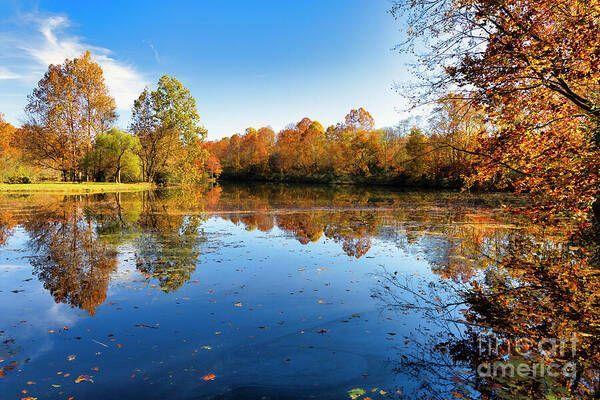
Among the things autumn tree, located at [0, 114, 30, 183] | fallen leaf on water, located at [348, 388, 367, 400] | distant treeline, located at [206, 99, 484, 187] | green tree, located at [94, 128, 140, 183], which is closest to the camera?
fallen leaf on water, located at [348, 388, 367, 400]

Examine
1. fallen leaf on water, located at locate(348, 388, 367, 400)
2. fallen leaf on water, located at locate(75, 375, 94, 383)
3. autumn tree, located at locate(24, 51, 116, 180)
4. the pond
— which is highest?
autumn tree, located at locate(24, 51, 116, 180)

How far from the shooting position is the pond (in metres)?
5.20

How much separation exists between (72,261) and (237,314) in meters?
6.81

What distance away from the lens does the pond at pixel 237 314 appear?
5.20 metres

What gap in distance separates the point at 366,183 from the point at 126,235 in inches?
2096

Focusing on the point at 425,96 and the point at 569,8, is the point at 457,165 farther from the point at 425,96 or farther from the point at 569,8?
the point at 569,8

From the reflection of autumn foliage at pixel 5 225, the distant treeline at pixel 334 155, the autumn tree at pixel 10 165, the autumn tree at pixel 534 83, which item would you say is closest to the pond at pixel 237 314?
the reflection of autumn foliage at pixel 5 225

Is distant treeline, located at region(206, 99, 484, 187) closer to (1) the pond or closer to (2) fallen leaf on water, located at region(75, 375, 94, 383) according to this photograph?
(1) the pond

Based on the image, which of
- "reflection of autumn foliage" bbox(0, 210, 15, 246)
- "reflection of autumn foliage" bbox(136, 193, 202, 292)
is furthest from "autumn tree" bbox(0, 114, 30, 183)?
"reflection of autumn foliage" bbox(136, 193, 202, 292)

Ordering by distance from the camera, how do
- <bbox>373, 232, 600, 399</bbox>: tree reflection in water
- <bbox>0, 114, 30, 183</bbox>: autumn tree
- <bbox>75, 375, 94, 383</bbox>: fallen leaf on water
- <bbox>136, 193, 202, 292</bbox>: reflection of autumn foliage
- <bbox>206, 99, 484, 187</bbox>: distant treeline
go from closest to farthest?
<bbox>373, 232, 600, 399</bbox>: tree reflection in water < <bbox>75, 375, 94, 383</bbox>: fallen leaf on water < <bbox>136, 193, 202, 292</bbox>: reflection of autumn foliage < <bbox>0, 114, 30, 183</bbox>: autumn tree < <bbox>206, 99, 484, 187</bbox>: distant treeline

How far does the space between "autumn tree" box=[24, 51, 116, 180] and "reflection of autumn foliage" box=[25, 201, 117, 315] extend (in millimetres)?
31643

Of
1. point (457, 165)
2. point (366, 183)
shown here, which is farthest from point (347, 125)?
point (457, 165)

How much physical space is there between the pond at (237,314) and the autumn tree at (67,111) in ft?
112

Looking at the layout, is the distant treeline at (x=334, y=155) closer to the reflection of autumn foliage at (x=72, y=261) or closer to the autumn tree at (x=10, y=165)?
the autumn tree at (x=10, y=165)
